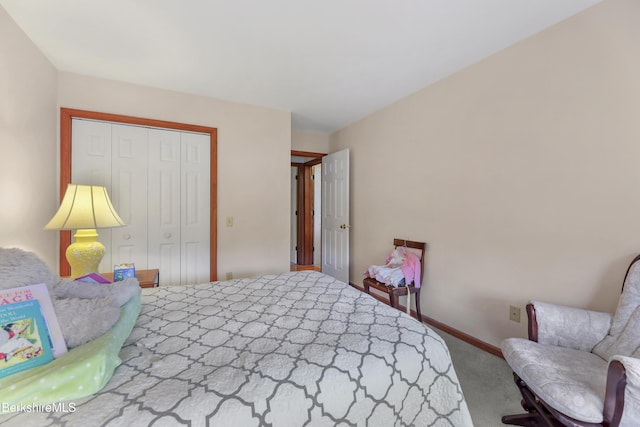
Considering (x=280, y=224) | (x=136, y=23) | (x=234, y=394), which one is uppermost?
(x=136, y=23)

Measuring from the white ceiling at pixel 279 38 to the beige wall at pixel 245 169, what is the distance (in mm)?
211

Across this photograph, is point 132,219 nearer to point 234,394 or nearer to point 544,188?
point 234,394

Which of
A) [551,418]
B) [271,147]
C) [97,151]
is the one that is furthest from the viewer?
[271,147]

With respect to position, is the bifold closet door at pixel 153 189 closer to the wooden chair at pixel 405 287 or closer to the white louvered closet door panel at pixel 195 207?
the white louvered closet door panel at pixel 195 207

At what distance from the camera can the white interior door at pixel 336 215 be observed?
370 cm

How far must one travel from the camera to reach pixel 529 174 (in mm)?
1876

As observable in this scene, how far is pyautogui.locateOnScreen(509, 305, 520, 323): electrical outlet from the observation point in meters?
1.93

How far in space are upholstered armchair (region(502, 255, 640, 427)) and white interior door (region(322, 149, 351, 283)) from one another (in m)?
2.41

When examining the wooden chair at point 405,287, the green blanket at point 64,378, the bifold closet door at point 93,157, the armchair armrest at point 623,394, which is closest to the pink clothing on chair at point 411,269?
the wooden chair at point 405,287

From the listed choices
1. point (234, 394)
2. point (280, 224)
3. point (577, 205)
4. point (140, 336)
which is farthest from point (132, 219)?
point (577, 205)

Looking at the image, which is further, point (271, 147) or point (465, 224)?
point (271, 147)

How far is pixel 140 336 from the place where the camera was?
1.05 m

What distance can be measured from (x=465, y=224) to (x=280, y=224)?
2.02 m

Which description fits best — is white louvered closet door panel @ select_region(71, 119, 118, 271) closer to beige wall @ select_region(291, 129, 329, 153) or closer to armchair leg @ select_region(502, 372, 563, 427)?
beige wall @ select_region(291, 129, 329, 153)
